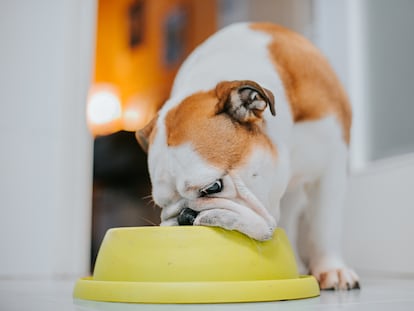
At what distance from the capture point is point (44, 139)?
238 cm

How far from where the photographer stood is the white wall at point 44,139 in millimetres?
2320

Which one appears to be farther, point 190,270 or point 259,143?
point 259,143

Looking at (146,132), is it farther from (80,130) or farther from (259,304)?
(80,130)

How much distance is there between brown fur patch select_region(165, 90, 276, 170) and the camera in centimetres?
138

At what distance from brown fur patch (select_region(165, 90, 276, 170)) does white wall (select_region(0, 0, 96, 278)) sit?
1.03m

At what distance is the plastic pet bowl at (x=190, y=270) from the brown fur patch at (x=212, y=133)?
176 mm

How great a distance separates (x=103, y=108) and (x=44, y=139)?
11.1ft

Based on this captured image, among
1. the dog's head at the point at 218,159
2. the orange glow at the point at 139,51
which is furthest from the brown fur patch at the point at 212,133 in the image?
the orange glow at the point at 139,51

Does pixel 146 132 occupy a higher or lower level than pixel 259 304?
higher

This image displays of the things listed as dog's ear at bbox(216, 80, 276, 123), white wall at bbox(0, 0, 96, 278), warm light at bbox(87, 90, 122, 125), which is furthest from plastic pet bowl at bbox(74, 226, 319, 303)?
warm light at bbox(87, 90, 122, 125)

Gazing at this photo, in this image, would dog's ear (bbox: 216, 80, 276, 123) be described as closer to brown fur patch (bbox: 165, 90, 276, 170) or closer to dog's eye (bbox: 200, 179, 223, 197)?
brown fur patch (bbox: 165, 90, 276, 170)

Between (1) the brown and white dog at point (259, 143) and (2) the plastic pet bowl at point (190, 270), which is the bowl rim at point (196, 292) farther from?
(1) the brown and white dog at point (259, 143)

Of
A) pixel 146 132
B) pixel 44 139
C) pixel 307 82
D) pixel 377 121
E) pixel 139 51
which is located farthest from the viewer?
pixel 139 51

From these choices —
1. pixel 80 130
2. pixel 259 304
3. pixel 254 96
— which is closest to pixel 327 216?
pixel 254 96
